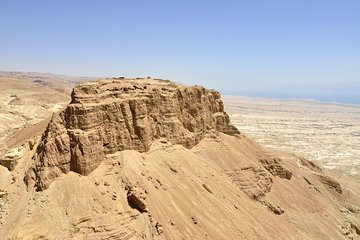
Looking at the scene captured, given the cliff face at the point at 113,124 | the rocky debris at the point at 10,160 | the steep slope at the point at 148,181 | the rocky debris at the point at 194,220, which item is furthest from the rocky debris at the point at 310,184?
the rocky debris at the point at 10,160

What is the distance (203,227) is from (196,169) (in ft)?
22.3

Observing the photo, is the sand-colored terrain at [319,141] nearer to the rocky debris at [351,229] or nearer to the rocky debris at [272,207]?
the rocky debris at [351,229]

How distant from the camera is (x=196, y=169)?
3484cm

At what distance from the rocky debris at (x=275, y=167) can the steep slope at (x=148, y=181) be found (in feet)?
0.76

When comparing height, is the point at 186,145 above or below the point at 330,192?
above

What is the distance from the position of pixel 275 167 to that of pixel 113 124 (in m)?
22.6

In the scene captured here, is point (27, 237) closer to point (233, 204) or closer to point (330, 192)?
point (233, 204)

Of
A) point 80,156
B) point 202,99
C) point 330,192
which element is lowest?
point 330,192

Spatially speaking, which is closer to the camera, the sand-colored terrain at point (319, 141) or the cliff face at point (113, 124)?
the cliff face at point (113, 124)

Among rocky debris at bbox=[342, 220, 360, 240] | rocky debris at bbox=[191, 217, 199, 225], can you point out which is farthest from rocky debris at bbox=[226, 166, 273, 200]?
rocky debris at bbox=[191, 217, 199, 225]

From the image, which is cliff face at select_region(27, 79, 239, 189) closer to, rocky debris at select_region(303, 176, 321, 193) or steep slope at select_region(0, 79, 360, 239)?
steep slope at select_region(0, 79, 360, 239)

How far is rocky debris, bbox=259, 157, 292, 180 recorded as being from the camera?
44562mm

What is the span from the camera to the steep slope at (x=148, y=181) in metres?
24.7

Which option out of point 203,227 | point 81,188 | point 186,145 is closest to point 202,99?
point 186,145
